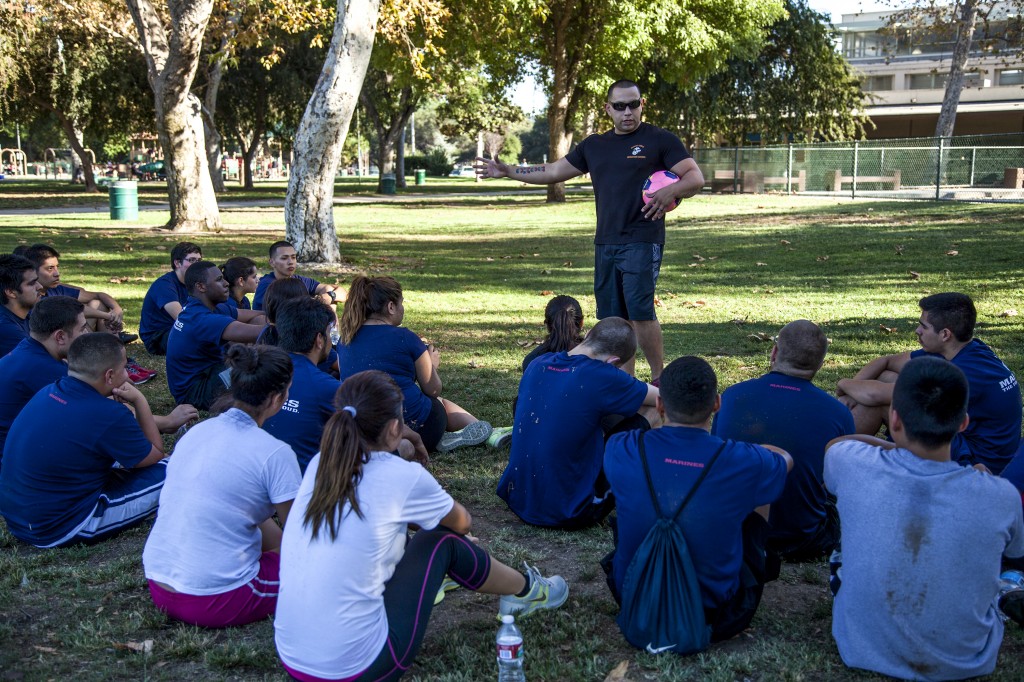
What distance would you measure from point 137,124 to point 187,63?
34322 millimetres

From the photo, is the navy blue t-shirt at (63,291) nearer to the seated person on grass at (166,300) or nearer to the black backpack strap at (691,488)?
the seated person on grass at (166,300)

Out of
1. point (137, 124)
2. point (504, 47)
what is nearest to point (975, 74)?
point (504, 47)

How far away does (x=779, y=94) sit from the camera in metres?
46.2

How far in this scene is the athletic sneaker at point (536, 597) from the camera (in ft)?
13.6

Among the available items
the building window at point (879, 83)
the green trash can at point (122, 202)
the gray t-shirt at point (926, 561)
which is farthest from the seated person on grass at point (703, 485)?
the building window at point (879, 83)

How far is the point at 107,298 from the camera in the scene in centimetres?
884

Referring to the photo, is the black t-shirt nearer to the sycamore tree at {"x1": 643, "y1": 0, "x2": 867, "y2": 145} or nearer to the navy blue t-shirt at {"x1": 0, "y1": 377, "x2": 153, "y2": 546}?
the navy blue t-shirt at {"x1": 0, "y1": 377, "x2": 153, "y2": 546}

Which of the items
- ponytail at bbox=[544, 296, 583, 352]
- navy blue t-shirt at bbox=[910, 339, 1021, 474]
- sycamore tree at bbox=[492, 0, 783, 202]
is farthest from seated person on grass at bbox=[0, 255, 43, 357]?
sycamore tree at bbox=[492, 0, 783, 202]

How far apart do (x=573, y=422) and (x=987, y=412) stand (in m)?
2.17

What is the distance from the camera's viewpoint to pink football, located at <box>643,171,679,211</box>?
285 inches

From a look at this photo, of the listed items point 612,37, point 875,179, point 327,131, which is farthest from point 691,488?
point 875,179

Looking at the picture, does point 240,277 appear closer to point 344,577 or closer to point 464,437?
point 464,437

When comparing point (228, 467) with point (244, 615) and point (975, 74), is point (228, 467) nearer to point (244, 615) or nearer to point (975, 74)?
point (244, 615)

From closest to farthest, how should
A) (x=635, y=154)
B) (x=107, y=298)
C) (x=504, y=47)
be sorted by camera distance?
(x=635, y=154), (x=107, y=298), (x=504, y=47)
